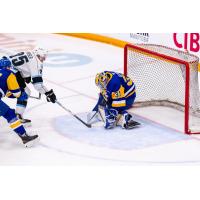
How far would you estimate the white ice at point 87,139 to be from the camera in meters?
5.11

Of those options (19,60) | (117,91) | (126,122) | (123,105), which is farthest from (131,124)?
(19,60)

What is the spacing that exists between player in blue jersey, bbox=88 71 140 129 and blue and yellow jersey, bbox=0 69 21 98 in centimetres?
72

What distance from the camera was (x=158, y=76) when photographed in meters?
6.34

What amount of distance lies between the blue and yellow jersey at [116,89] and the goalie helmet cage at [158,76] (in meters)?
0.42

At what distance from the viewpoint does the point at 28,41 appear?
9.00m

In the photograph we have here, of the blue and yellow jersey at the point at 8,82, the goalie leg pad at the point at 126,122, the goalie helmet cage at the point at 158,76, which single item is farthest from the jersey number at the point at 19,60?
the goalie helmet cage at the point at 158,76

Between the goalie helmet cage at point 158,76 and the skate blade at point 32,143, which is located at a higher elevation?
the goalie helmet cage at point 158,76

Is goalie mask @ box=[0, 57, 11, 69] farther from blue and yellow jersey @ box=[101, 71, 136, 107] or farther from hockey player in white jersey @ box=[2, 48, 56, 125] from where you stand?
blue and yellow jersey @ box=[101, 71, 136, 107]

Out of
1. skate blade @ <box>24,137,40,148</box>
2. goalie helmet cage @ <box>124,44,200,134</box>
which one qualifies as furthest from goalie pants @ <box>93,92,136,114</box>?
skate blade @ <box>24,137,40,148</box>

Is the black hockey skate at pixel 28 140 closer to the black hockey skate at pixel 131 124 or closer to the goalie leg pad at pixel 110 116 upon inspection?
the goalie leg pad at pixel 110 116

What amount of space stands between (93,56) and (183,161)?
342 cm

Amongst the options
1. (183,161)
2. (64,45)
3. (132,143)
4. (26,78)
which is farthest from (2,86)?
(64,45)

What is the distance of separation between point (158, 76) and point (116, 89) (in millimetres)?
846
